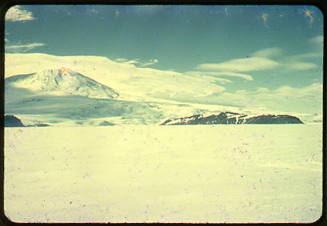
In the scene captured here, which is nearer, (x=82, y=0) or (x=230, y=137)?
(x=82, y=0)

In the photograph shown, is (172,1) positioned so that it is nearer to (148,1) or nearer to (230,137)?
(148,1)

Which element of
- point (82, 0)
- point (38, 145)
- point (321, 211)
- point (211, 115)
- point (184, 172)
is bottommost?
point (184, 172)

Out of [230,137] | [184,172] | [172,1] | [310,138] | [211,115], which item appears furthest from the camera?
[211,115]

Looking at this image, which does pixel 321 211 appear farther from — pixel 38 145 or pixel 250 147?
pixel 38 145

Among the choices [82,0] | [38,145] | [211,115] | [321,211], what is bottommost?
[38,145]

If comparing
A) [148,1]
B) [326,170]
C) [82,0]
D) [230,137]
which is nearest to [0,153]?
[82,0]

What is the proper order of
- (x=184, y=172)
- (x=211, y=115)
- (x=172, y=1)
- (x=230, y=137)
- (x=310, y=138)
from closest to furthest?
(x=172, y=1) < (x=310, y=138) < (x=230, y=137) < (x=184, y=172) < (x=211, y=115)

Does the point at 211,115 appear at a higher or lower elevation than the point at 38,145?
higher

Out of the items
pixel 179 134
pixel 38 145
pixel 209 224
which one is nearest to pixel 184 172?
pixel 179 134

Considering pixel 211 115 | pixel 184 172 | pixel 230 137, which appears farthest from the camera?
pixel 211 115
